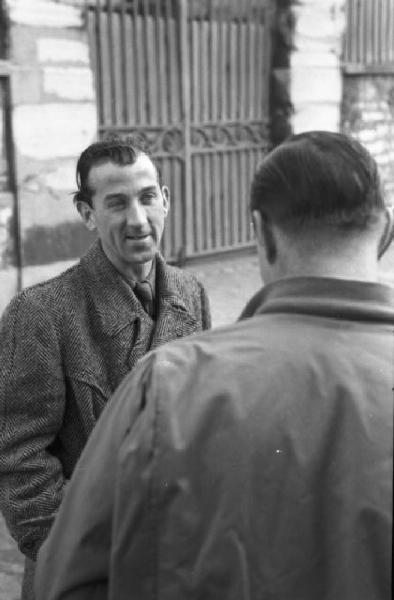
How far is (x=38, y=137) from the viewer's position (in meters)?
5.36

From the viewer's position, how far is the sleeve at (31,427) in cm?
199

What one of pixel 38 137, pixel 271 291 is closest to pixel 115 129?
pixel 38 137

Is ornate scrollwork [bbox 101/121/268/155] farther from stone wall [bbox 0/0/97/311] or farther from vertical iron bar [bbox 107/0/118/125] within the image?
stone wall [bbox 0/0/97/311]

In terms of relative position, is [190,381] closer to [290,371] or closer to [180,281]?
[290,371]

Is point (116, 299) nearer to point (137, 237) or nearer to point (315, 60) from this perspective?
point (137, 237)

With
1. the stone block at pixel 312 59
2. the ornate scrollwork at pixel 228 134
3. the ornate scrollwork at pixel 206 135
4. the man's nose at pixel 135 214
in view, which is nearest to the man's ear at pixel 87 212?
the man's nose at pixel 135 214

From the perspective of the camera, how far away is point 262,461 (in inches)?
46.0

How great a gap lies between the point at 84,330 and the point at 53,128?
11.8ft

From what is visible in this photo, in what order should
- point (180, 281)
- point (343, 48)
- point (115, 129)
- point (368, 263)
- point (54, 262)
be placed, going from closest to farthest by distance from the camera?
point (368, 263) → point (180, 281) → point (54, 262) → point (115, 129) → point (343, 48)

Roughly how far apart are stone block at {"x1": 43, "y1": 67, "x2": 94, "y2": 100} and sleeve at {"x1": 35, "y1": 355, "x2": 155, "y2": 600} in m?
4.39

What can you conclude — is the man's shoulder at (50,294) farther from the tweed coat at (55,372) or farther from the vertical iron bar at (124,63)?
the vertical iron bar at (124,63)

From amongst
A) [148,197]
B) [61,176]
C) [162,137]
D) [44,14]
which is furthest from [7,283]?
[148,197]

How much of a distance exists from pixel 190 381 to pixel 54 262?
14.5ft

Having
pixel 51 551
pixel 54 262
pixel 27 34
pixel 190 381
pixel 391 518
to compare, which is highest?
pixel 27 34
